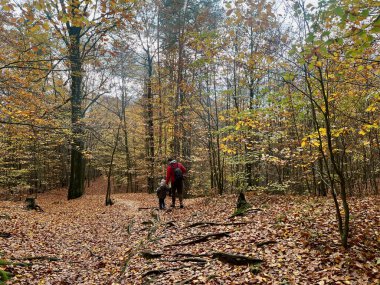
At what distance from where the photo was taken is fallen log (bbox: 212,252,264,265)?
17.2 ft

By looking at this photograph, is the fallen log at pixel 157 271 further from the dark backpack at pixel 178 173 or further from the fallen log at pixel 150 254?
the dark backpack at pixel 178 173

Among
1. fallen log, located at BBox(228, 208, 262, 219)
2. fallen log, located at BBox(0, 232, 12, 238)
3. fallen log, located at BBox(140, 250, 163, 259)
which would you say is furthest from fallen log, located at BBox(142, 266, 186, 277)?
fallen log, located at BBox(0, 232, 12, 238)

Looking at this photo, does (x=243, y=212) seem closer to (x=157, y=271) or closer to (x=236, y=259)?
(x=236, y=259)

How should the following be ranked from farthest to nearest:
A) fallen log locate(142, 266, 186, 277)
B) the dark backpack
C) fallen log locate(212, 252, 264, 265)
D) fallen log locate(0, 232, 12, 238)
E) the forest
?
the dark backpack
fallen log locate(0, 232, 12, 238)
fallen log locate(142, 266, 186, 277)
fallen log locate(212, 252, 264, 265)
the forest

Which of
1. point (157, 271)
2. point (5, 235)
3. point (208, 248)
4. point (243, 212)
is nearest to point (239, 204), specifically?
point (243, 212)

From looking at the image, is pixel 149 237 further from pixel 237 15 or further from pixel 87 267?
pixel 237 15

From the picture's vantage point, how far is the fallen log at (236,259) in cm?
525

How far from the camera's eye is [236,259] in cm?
542

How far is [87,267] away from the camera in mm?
6641

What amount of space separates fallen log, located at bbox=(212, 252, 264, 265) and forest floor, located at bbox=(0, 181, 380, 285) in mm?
21

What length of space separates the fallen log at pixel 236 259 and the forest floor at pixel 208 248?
21 mm

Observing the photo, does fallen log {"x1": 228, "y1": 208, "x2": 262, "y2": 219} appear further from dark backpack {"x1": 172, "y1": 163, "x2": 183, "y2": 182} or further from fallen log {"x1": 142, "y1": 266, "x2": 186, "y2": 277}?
dark backpack {"x1": 172, "y1": 163, "x2": 183, "y2": 182}

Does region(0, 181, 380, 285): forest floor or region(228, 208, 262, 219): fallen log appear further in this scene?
region(228, 208, 262, 219): fallen log

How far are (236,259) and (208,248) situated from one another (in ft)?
3.80
